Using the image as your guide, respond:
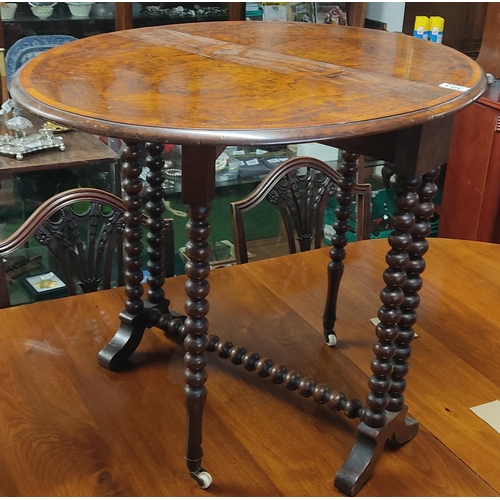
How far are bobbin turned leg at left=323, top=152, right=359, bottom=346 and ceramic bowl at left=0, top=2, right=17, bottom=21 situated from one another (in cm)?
162

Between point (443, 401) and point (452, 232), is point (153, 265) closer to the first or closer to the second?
point (443, 401)

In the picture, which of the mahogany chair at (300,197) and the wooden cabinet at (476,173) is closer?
the mahogany chair at (300,197)

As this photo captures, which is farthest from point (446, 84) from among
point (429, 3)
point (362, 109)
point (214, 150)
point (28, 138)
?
point (429, 3)

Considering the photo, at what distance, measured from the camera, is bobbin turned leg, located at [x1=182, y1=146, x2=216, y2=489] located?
2.91 ft

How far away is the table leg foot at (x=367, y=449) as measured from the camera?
99 centimetres

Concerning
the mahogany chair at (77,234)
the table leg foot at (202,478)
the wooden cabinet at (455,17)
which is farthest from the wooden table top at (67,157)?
the wooden cabinet at (455,17)

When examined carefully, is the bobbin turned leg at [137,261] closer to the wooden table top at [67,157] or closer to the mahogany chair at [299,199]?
the mahogany chair at [299,199]

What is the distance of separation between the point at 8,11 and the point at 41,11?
124 millimetres

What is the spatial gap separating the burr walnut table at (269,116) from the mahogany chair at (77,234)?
0.82 ft

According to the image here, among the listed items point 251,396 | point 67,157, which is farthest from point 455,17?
point 251,396

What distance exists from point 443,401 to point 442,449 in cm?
13

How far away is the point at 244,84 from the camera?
95 cm

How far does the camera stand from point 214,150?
89 centimetres

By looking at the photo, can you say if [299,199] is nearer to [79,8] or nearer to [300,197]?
[300,197]
